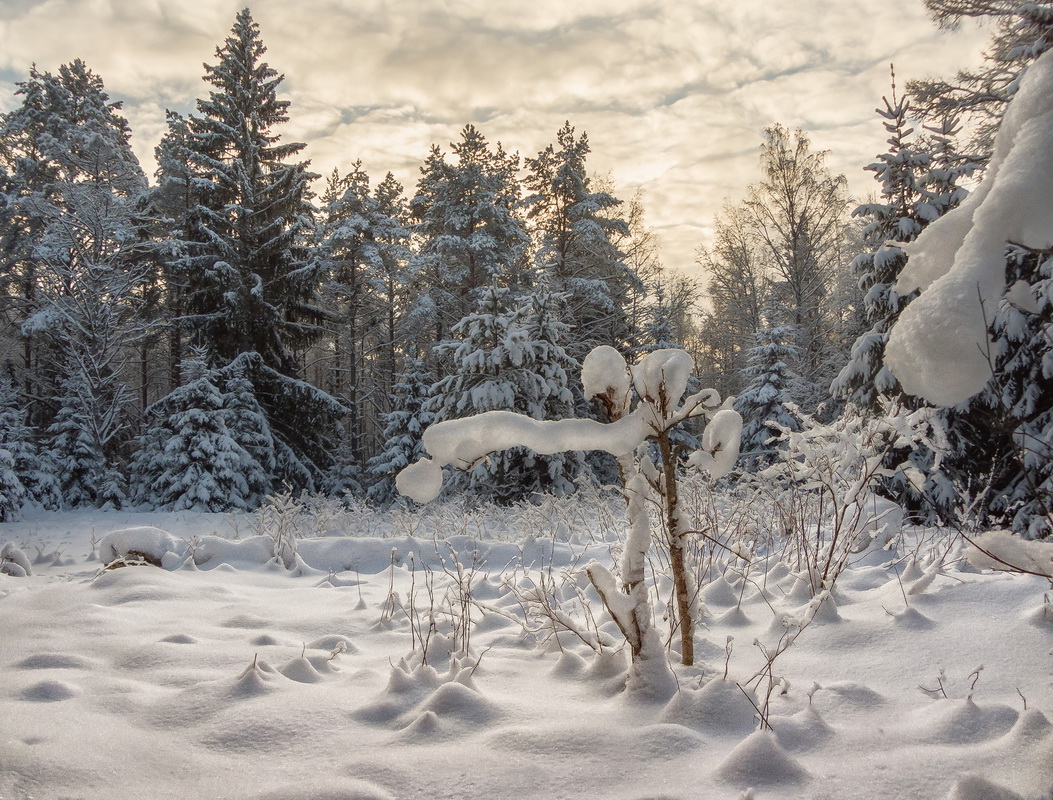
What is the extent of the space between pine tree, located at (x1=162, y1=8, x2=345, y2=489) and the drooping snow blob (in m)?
14.8

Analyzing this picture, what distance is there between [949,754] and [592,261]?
17.3m

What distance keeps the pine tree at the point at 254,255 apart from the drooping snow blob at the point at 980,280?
14757 millimetres

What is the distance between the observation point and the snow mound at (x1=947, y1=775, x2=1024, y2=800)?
1.38 metres

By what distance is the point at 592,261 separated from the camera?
1809 centimetres

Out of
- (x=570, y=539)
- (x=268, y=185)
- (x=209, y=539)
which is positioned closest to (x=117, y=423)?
(x=268, y=185)

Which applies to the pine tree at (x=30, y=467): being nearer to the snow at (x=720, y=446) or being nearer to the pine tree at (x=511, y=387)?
the pine tree at (x=511, y=387)

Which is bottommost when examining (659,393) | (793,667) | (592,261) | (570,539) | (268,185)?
(570,539)

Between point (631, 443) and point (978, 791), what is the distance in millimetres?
1207

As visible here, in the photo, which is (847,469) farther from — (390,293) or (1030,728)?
(390,293)

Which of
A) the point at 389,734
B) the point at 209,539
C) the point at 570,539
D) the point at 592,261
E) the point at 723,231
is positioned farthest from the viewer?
the point at 723,231

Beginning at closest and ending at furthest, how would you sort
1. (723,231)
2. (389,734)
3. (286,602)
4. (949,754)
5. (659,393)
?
1. (949,754)
2. (389,734)
3. (659,393)
4. (286,602)
5. (723,231)

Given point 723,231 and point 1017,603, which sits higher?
point 723,231

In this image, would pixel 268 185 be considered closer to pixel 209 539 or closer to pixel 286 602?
pixel 209 539

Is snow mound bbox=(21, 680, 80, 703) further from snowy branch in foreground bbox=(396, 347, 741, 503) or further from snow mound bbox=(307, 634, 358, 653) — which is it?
snowy branch in foreground bbox=(396, 347, 741, 503)
